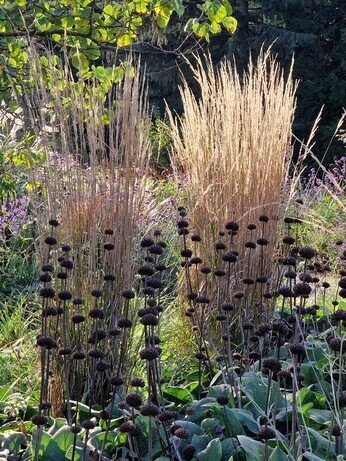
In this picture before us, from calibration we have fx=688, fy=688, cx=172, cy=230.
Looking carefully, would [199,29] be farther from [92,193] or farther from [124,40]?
[92,193]

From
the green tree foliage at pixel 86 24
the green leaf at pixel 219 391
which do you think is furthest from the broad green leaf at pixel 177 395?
the green tree foliage at pixel 86 24

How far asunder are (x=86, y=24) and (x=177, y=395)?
1.85m

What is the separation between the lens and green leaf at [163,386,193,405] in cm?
267

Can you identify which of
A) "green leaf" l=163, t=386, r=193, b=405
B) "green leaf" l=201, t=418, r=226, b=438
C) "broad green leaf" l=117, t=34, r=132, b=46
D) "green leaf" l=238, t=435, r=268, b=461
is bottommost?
"green leaf" l=163, t=386, r=193, b=405

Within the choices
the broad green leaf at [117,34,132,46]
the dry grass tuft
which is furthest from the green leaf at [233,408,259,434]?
the broad green leaf at [117,34,132,46]

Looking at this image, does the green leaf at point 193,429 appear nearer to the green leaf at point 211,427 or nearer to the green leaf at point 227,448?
the green leaf at point 211,427

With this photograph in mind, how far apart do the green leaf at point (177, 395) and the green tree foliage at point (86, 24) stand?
1.44 meters

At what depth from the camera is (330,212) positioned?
8047mm

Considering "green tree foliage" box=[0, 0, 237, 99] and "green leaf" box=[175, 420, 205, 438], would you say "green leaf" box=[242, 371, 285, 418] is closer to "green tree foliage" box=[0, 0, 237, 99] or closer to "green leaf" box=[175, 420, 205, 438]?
"green leaf" box=[175, 420, 205, 438]

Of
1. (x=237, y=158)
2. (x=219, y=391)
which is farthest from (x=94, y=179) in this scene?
(x=219, y=391)

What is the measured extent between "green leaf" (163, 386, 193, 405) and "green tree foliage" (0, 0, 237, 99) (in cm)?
144

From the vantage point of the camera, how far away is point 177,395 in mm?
2680

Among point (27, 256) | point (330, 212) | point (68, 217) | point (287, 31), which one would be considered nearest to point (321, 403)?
point (68, 217)

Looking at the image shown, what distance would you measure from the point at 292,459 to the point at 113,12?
93.1 inches
